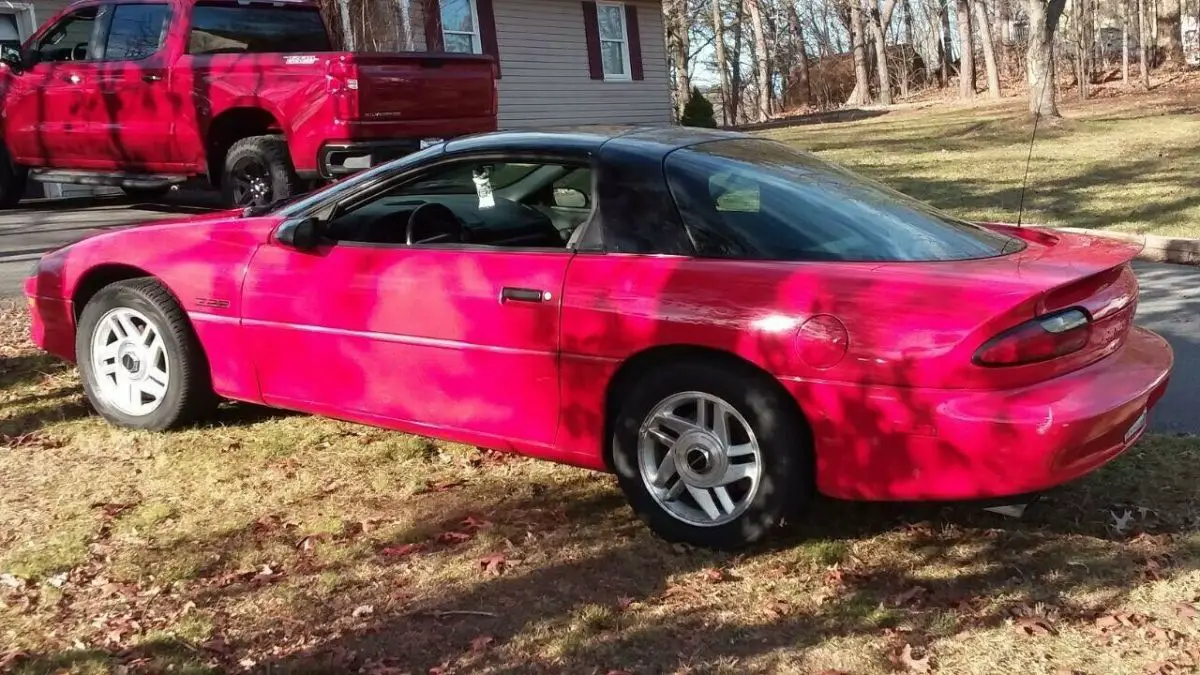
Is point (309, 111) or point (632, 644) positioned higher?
point (309, 111)

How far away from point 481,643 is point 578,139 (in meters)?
1.93

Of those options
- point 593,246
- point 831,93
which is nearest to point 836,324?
point 593,246

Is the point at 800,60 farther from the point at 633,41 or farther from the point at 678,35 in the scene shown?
the point at 633,41

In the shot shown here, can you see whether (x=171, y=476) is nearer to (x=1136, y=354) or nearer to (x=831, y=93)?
(x=1136, y=354)

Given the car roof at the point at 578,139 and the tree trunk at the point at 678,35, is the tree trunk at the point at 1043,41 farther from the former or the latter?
the tree trunk at the point at 678,35

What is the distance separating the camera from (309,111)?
29.9 ft

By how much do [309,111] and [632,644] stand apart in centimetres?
704

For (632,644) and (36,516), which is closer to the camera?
(632,644)

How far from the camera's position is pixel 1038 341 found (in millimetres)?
3238

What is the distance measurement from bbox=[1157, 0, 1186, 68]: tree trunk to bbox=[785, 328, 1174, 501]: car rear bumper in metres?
36.8

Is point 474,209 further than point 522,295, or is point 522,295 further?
point 474,209

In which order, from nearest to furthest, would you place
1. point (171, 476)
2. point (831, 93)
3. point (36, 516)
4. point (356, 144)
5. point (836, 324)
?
1. point (836, 324)
2. point (36, 516)
3. point (171, 476)
4. point (356, 144)
5. point (831, 93)

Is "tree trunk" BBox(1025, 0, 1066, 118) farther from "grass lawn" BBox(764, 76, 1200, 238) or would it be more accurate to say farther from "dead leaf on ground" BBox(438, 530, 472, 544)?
"dead leaf on ground" BBox(438, 530, 472, 544)

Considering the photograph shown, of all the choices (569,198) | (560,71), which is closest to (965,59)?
(560,71)
